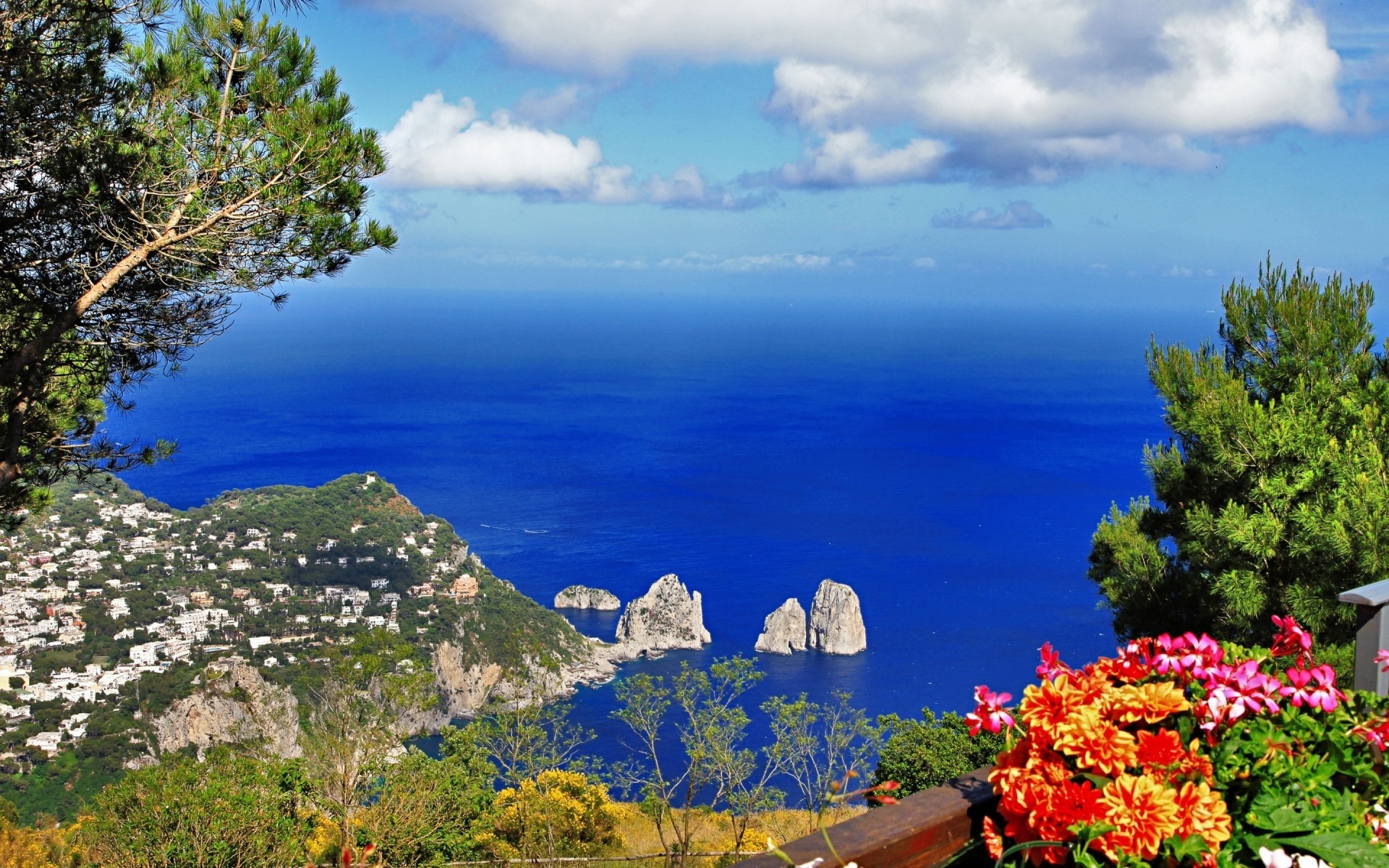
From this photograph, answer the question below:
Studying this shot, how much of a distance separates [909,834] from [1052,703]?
302mm

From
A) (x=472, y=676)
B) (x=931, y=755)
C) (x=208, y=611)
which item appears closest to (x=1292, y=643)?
(x=931, y=755)

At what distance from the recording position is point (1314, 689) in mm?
1504

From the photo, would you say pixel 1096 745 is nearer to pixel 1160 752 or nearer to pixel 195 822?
pixel 1160 752

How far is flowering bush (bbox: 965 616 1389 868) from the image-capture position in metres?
1.32

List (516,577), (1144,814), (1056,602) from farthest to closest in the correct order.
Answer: (516,577) → (1056,602) → (1144,814)

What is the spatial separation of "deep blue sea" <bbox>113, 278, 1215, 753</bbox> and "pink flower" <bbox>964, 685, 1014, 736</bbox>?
48.1 ft

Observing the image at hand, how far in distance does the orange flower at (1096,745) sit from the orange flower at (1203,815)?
80mm

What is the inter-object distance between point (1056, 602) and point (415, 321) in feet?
529

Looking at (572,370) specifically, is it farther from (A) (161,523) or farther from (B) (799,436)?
(A) (161,523)

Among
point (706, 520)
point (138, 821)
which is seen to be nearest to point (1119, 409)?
point (706, 520)

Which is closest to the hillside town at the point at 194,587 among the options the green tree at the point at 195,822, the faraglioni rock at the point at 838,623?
the green tree at the point at 195,822

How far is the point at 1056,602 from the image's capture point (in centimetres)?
3944

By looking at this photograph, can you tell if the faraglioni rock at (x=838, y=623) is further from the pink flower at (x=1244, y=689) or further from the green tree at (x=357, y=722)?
the pink flower at (x=1244, y=689)

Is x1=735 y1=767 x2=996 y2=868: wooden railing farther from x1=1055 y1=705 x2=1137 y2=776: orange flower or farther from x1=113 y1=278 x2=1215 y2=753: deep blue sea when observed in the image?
x1=113 y1=278 x2=1215 y2=753: deep blue sea
